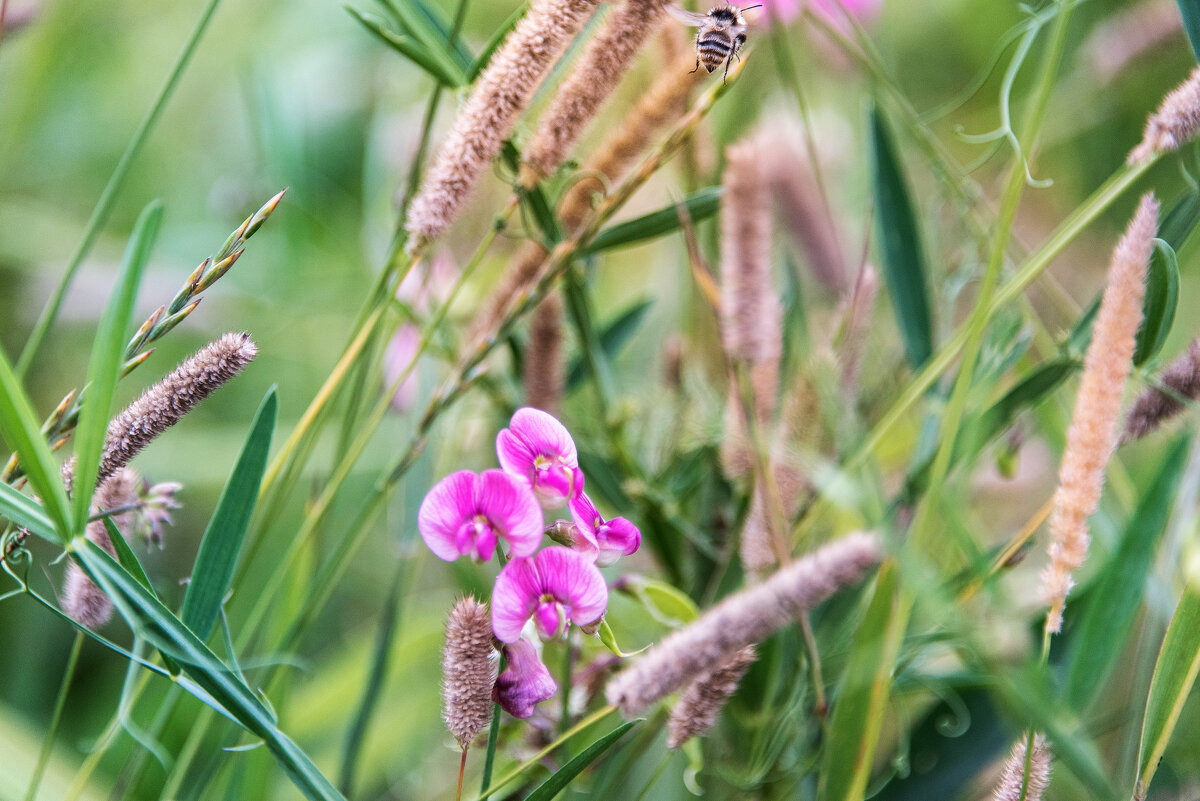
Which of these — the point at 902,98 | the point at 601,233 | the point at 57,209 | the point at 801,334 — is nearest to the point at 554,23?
the point at 601,233

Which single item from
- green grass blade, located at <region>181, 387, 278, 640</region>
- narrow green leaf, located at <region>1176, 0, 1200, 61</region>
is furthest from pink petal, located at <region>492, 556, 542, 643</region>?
narrow green leaf, located at <region>1176, 0, 1200, 61</region>

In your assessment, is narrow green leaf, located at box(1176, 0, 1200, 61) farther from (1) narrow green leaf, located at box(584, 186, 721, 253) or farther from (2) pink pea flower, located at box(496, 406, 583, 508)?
(2) pink pea flower, located at box(496, 406, 583, 508)

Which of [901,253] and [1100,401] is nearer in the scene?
[1100,401]

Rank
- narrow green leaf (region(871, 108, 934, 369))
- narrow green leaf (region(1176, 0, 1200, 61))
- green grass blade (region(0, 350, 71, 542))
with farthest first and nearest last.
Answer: narrow green leaf (region(871, 108, 934, 369))
narrow green leaf (region(1176, 0, 1200, 61))
green grass blade (region(0, 350, 71, 542))

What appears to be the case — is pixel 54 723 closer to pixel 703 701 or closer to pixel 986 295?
pixel 703 701

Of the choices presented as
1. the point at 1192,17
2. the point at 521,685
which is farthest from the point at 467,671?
the point at 1192,17

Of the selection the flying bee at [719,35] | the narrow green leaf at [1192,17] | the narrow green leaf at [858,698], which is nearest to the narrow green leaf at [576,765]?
the narrow green leaf at [858,698]
